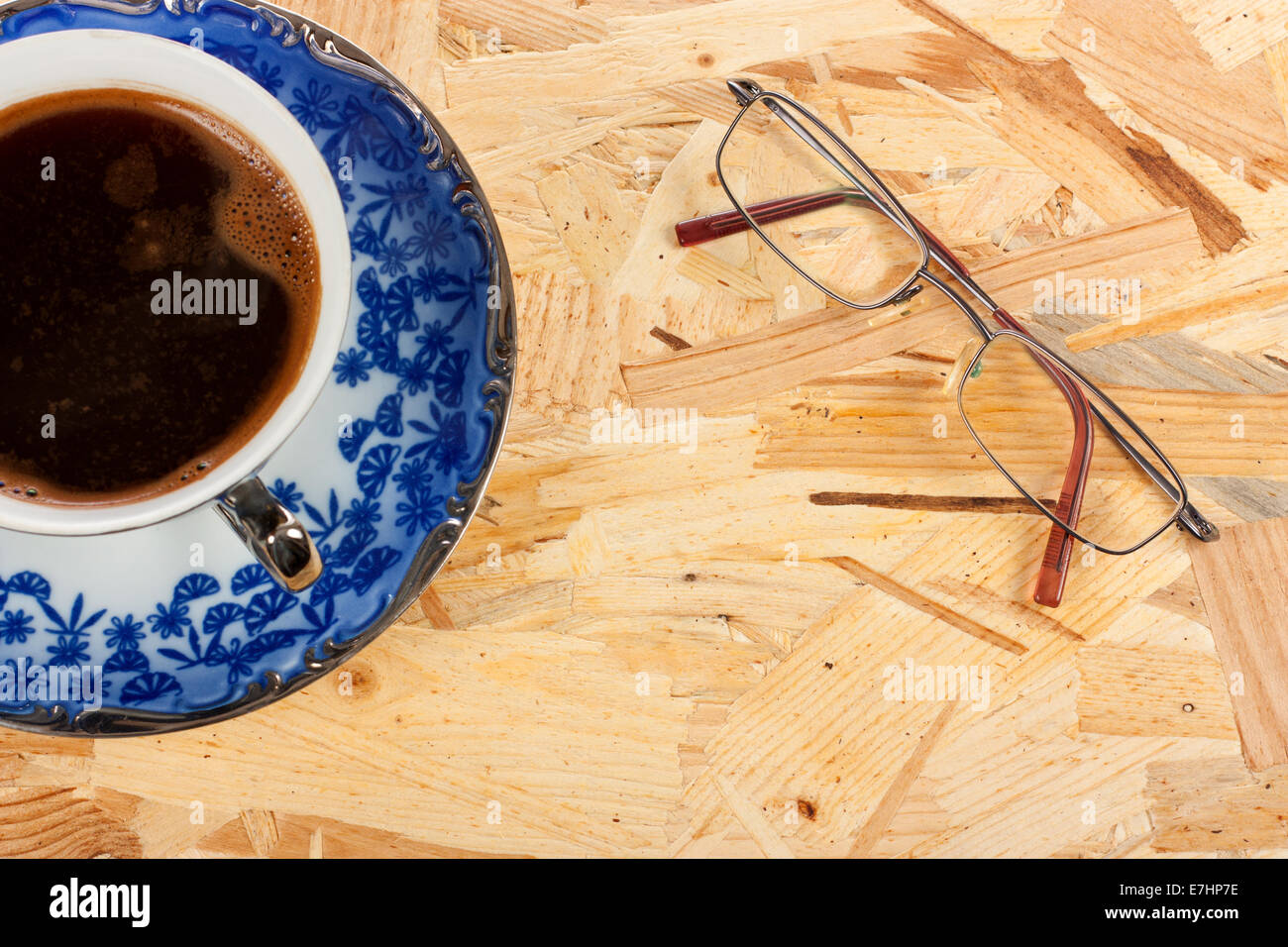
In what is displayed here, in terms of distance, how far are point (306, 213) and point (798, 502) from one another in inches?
19.8

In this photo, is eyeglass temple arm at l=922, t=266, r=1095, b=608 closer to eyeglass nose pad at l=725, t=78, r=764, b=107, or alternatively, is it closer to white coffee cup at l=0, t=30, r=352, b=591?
eyeglass nose pad at l=725, t=78, r=764, b=107

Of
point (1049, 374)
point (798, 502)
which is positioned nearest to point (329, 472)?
point (798, 502)

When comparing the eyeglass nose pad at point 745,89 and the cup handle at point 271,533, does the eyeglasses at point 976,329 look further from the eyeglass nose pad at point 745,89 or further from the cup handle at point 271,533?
the cup handle at point 271,533

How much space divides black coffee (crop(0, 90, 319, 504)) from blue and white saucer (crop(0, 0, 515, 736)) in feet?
0.15

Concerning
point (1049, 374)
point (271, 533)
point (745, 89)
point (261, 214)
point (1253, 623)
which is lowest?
point (1253, 623)

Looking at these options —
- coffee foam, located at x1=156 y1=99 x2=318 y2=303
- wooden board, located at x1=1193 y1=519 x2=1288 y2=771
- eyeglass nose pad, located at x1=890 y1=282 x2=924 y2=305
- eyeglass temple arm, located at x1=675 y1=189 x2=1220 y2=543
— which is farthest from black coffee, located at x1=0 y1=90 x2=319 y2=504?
wooden board, located at x1=1193 y1=519 x2=1288 y2=771

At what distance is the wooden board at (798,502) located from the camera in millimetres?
859

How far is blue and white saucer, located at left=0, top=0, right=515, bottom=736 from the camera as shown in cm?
71

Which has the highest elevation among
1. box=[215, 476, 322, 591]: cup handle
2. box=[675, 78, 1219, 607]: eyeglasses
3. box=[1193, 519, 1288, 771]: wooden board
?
box=[675, 78, 1219, 607]: eyeglasses

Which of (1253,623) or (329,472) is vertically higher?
(329,472)

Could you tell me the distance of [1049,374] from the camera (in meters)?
0.88

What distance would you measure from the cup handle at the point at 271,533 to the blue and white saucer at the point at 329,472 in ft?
0.28

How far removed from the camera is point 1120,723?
0.89 m

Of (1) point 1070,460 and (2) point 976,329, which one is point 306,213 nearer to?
(2) point 976,329
